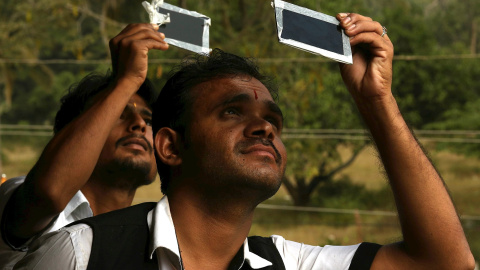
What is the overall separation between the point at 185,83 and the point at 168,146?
199 millimetres

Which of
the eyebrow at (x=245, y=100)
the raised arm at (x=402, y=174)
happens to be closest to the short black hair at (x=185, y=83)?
the eyebrow at (x=245, y=100)

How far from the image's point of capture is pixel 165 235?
1792 mm

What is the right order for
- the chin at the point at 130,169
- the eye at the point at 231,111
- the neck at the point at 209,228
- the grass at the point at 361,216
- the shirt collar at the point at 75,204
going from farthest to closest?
the grass at the point at 361,216 → the chin at the point at 130,169 → the shirt collar at the point at 75,204 → the eye at the point at 231,111 → the neck at the point at 209,228

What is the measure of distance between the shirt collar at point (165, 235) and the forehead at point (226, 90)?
0.31 meters

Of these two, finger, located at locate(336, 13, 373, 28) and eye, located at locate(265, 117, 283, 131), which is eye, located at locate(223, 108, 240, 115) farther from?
finger, located at locate(336, 13, 373, 28)

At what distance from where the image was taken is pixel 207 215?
1.91 meters

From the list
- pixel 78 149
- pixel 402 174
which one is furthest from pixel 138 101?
pixel 402 174

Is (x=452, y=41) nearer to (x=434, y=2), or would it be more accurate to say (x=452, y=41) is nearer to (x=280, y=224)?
(x=434, y=2)

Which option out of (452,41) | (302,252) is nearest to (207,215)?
(302,252)

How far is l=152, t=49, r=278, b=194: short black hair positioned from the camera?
6.79ft

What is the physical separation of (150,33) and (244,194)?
1.69 feet

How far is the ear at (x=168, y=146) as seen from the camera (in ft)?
6.64

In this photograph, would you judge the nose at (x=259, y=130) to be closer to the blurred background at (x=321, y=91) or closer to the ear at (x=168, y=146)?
the ear at (x=168, y=146)

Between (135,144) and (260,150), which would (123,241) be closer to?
(260,150)
